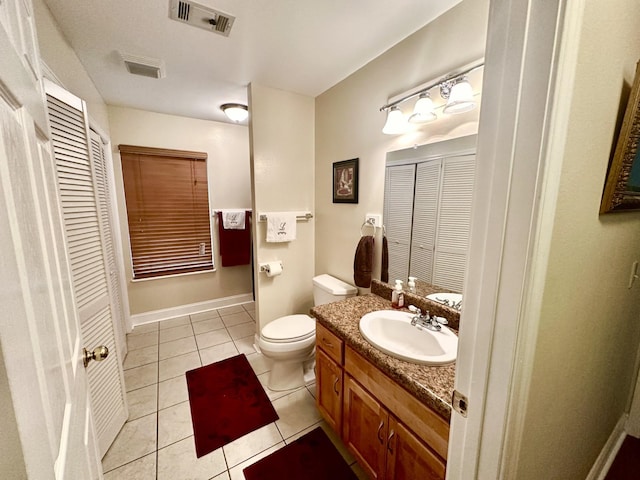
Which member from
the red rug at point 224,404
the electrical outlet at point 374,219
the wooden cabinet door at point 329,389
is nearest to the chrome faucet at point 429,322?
the wooden cabinet door at point 329,389

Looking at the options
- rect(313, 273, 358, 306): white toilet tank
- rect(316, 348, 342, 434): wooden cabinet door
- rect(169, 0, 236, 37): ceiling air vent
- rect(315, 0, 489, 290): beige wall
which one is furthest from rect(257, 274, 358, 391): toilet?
rect(169, 0, 236, 37): ceiling air vent

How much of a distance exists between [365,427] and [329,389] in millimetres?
308

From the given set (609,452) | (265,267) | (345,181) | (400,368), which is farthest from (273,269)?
(609,452)

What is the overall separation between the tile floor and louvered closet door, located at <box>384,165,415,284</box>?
44.9 inches

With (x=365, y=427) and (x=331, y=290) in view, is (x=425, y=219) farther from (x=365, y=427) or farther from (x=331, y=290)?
(x=365, y=427)

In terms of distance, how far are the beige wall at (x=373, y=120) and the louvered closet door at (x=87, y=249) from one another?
5.24 feet

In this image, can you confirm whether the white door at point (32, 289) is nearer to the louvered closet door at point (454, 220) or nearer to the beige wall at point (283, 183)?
the louvered closet door at point (454, 220)

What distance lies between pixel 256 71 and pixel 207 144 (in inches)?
54.8

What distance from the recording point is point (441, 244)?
1.40 m

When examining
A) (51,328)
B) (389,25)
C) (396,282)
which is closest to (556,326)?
(396,282)

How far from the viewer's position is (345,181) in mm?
2027

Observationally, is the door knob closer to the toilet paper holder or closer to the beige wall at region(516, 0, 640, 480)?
the beige wall at region(516, 0, 640, 480)

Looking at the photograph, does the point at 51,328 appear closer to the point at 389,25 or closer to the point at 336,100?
the point at 389,25

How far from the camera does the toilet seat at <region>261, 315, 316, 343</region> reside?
184 centimetres
